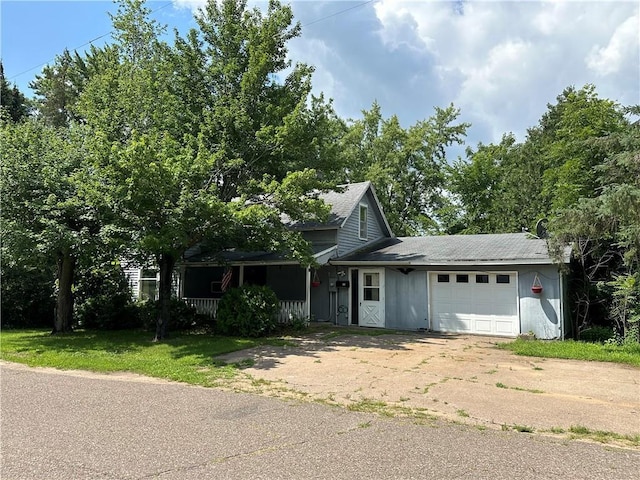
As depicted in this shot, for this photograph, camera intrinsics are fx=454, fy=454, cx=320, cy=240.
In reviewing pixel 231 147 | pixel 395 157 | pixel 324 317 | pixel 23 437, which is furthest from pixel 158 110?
pixel 395 157

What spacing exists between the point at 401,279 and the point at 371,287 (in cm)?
119

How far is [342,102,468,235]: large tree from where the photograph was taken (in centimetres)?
3353

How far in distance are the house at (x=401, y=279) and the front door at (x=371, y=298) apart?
0.04 meters

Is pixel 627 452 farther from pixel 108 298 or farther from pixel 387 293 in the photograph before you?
pixel 108 298

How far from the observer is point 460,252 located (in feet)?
51.8

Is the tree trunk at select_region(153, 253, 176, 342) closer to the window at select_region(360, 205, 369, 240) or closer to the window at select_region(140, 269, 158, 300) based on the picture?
the window at select_region(140, 269, 158, 300)

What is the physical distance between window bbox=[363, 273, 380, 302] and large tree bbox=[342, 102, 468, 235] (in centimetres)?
1710

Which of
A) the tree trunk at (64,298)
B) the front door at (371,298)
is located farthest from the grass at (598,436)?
the tree trunk at (64,298)

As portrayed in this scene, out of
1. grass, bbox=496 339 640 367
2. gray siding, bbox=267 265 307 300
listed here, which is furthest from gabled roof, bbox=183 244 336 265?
grass, bbox=496 339 640 367

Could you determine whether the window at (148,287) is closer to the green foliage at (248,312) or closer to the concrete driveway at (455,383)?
the green foliage at (248,312)

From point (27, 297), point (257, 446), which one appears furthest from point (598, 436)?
point (27, 297)

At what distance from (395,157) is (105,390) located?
28679mm

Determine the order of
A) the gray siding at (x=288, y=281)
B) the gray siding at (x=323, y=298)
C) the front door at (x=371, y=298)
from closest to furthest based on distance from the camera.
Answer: the front door at (x=371, y=298) → the gray siding at (x=288, y=281) → the gray siding at (x=323, y=298)

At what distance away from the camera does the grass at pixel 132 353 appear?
925cm
